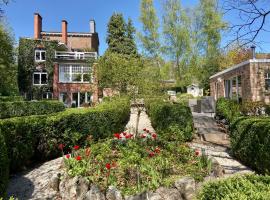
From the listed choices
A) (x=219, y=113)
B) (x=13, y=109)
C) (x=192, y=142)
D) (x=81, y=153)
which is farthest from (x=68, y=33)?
(x=81, y=153)

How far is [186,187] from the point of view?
543 cm

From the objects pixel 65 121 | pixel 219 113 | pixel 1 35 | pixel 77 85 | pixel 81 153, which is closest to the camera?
pixel 81 153

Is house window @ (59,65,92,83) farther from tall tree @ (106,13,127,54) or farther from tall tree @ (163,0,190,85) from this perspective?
tall tree @ (163,0,190,85)

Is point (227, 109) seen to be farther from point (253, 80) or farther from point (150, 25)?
point (150, 25)

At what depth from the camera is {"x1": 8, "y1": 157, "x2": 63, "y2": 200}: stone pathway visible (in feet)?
19.4

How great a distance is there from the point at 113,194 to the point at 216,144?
23.0 ft

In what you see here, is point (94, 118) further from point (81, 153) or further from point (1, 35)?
point (1, 35)

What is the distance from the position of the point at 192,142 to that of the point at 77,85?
25.2m

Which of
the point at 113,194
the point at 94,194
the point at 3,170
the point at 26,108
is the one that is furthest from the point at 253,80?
the point at 26,108

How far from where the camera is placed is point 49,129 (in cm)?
831

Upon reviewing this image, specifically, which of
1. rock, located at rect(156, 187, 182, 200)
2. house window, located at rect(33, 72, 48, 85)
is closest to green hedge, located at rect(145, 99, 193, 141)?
rock, located at rect(156, 187, 182, 200)

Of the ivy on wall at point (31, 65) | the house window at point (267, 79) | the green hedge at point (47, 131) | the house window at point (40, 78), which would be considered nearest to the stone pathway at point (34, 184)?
the green hedge at point (47, 131)

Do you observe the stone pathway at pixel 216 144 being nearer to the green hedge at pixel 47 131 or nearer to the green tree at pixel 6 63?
the green hedge at pixel 47 131

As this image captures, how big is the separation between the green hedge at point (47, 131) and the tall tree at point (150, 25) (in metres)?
24.4
